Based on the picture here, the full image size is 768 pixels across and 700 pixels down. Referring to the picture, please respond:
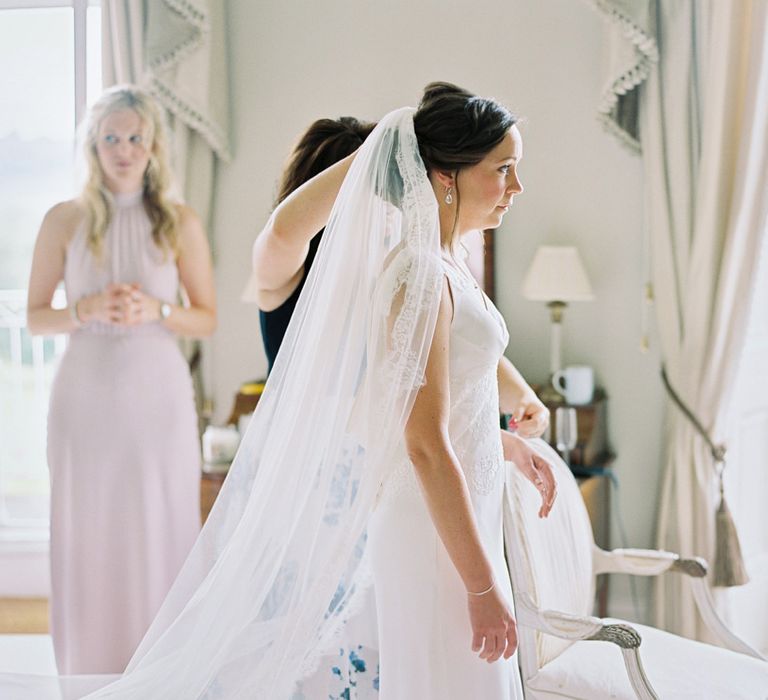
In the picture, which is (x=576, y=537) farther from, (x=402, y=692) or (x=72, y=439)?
(x=72, y=439)

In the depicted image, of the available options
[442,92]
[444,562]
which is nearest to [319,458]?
[444,562]

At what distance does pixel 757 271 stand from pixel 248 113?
1846 millimetres

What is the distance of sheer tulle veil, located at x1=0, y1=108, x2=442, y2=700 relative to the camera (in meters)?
1.44

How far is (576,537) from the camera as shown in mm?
2176

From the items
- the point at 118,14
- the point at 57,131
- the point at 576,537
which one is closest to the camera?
the point at 576,537

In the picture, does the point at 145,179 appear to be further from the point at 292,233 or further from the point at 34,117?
the point at 34,117

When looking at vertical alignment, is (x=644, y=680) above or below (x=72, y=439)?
below

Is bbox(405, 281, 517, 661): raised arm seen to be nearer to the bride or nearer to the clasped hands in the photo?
the bride

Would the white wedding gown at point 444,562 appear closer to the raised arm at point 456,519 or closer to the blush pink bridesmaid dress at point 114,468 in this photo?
the raised arm at point 456,519

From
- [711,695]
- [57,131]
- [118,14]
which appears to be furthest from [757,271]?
[57,131]

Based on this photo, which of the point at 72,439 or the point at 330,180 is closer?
the point at 330,180

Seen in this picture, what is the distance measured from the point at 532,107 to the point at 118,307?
1.61 metres

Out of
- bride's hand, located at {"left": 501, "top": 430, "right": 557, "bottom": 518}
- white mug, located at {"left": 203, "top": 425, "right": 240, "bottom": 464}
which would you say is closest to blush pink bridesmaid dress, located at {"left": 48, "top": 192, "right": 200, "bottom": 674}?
white mug, located at {"left": 203, "top": 425, "right": 240, "bottom": 464}

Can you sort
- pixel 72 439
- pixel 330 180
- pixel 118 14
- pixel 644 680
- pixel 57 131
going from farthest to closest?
pixel 57 131
pixel 118 14
pixel 72 439
pixel 644 680
pixel 330 180
